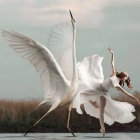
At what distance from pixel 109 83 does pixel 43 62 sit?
1.55 meters

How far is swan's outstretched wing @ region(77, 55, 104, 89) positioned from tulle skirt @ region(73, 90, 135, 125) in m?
0.21

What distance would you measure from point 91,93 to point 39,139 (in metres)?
1.56

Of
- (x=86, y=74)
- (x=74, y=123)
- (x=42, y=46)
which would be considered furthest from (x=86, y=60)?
(x=74, y=123)

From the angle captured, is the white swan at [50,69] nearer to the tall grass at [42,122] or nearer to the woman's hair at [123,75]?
the woman's hair at [123,75]

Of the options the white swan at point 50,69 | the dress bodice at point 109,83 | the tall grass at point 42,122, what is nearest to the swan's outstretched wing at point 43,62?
the white swan at point 50,69

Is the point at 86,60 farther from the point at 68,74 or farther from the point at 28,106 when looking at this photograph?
the point at 28,106

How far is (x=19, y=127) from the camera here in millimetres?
→ 17781

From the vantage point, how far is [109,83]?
1326 centimetres

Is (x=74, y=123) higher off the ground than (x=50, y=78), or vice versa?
(x=50, y=78)

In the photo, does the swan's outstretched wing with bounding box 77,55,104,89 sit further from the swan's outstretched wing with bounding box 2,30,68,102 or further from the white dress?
the swan's outstretched wing with bounding box 2,30,68,102

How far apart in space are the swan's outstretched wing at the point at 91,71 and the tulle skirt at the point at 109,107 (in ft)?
0.70

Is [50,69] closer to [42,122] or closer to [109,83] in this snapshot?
[109,83]

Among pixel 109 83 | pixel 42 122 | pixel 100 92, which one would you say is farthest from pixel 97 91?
pixel 42 122

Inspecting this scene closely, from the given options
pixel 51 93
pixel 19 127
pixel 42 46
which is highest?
pixel 42 46
